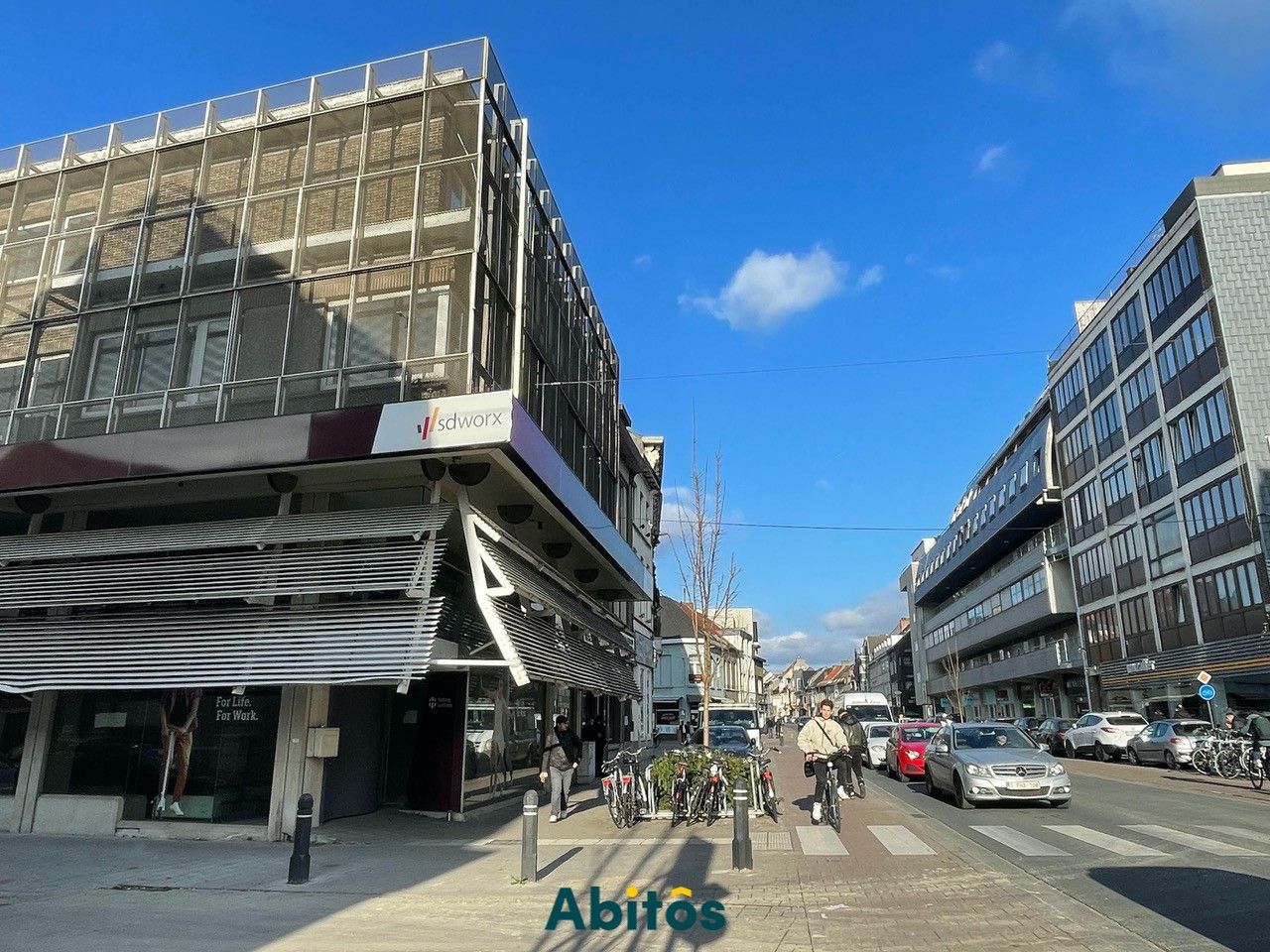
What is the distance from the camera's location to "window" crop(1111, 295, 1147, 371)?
40.5 m

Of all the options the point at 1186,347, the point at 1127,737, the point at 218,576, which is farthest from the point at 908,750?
the point at 1186,347

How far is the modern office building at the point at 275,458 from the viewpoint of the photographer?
12664mm

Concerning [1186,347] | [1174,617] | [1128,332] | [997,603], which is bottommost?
[1174,617]

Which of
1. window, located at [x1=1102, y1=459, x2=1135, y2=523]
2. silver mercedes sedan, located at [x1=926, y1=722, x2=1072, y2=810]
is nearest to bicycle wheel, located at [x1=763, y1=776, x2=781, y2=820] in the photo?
silver mercedes sedan, located at [x1=926, y1=722, x2=1072, y2=810]

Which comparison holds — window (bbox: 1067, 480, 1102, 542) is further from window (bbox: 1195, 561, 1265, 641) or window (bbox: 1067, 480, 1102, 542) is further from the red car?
the red car

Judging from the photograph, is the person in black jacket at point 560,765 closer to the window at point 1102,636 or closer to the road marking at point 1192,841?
the road marking at point 1192,841

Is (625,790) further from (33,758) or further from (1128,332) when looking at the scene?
(1128,332)

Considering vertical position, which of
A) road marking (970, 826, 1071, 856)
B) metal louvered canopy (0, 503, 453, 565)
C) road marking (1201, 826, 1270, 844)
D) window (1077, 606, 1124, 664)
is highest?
window (1077, 606, 1124, 664)

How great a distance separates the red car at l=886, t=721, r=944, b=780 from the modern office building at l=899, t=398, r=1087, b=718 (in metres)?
31.1

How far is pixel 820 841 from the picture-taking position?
11.4 meters

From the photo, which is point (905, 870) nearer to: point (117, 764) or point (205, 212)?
point (117, 764)

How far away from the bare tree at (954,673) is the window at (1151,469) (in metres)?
35.2

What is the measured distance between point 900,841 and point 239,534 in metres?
10.7

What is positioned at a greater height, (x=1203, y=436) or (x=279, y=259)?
(x=1203, y=436)
